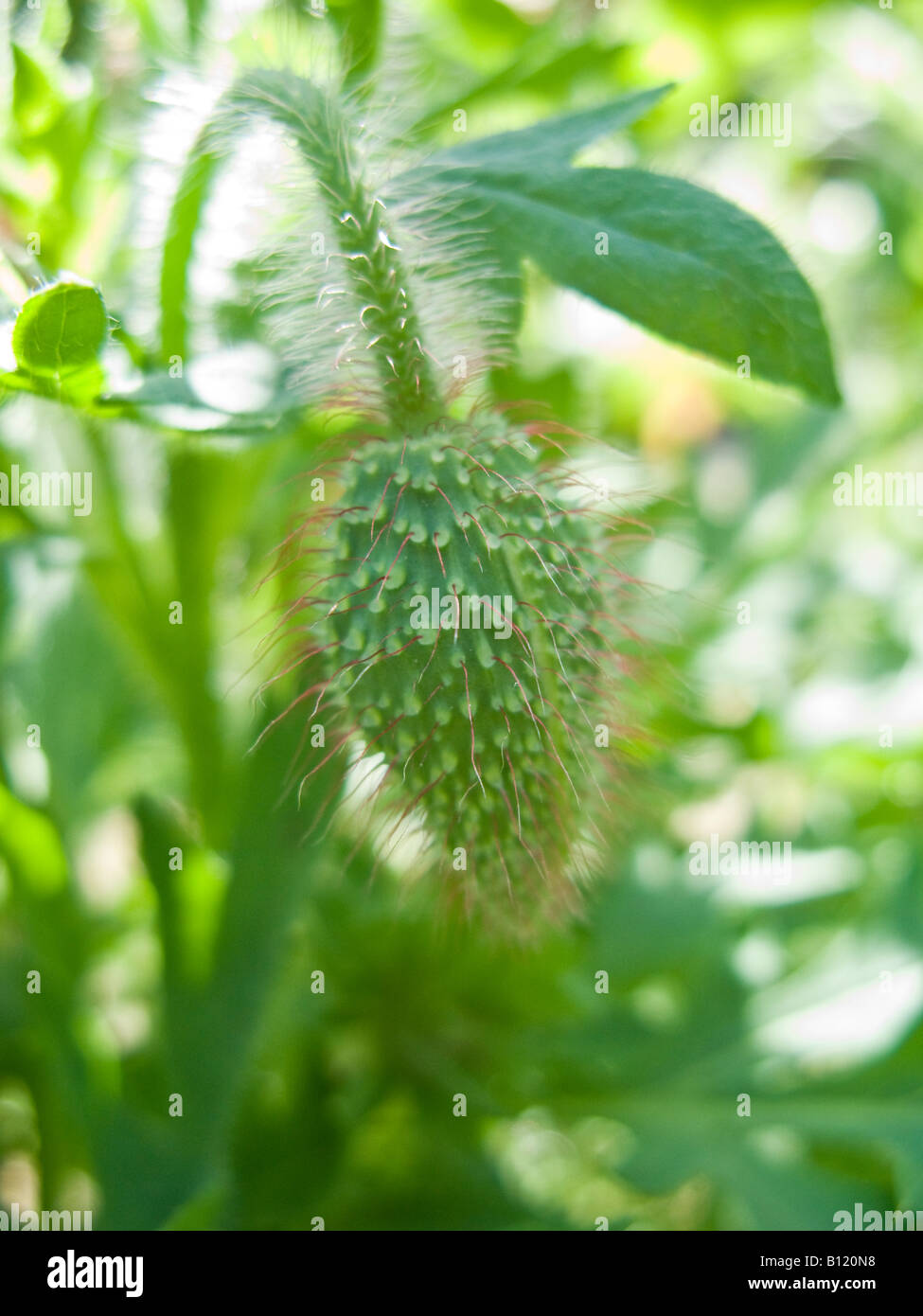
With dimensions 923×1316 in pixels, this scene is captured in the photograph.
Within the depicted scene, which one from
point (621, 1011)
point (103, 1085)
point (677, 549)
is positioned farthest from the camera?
point (677, 549)

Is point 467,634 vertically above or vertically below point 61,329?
below

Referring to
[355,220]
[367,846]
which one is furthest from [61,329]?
[367,846]

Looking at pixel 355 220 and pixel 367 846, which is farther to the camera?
pixel 367 846

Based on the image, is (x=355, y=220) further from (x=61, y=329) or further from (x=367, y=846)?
(x=367, y=846)

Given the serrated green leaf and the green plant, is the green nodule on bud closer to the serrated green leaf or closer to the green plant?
the green plant
